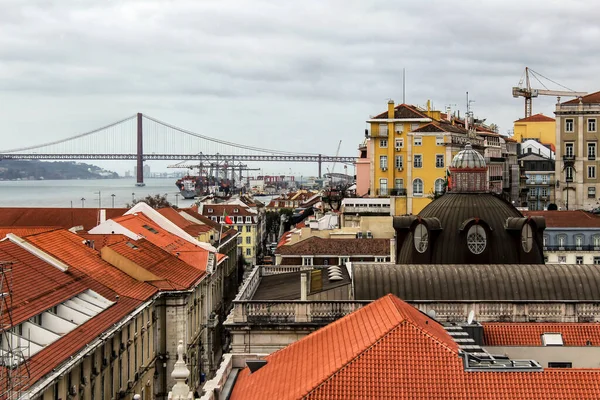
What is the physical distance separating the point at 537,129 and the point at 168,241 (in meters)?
80.1

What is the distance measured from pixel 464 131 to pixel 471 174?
131 feet

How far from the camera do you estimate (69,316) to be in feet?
98.4

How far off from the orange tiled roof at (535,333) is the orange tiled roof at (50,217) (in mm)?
50987

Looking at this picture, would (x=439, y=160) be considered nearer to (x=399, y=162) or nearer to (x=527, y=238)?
(x=399, y=162)

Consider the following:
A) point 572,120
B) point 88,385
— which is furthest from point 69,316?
point 572,120

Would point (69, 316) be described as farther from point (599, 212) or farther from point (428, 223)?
point (599, 212)

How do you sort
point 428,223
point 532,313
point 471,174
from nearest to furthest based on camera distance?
point 532,313 → point 428,223 → point 471,174

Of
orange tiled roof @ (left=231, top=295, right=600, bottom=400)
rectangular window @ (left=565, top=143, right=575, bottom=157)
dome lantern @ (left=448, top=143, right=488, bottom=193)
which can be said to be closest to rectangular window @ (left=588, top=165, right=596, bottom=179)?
rectangular window @ (left=565, top=143, right=575, bottom=157)

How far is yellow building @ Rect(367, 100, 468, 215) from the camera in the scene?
73.4m

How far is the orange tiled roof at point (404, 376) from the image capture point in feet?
56.8

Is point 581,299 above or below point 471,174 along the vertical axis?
below

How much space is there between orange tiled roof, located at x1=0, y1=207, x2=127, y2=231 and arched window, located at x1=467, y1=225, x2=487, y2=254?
43.0 metres

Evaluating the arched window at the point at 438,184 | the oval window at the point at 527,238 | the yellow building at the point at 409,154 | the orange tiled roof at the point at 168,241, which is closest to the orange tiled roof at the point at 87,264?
the orange tiled roof at the point at 168,241

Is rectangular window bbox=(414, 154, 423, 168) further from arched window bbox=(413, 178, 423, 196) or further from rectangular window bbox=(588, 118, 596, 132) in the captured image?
rectangular window bbox=(588, 118, 596, 132)
